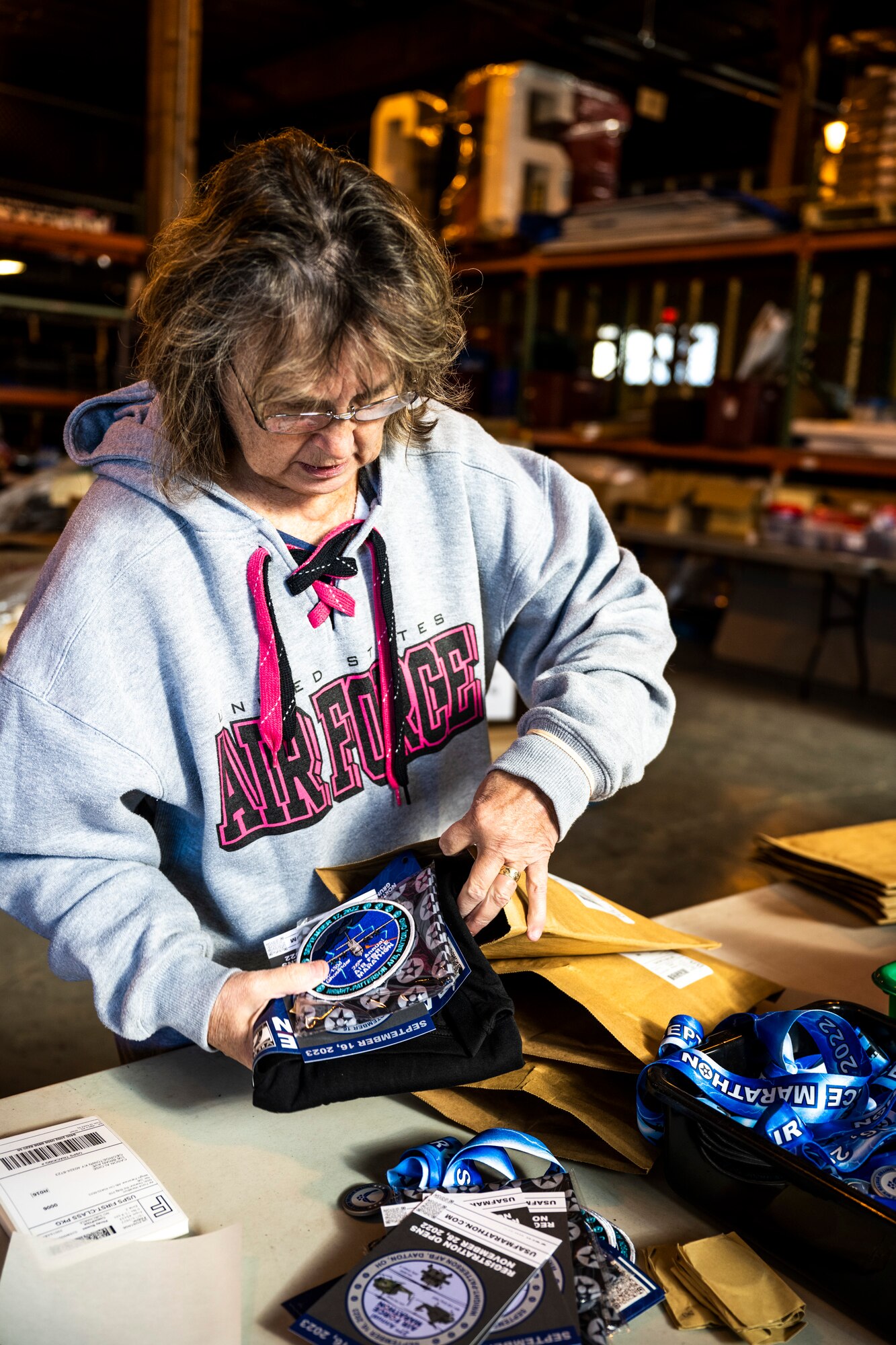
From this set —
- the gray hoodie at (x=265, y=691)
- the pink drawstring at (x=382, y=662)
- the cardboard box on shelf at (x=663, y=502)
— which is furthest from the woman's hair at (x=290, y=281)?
the cardboard box on shelf at (x=663, y=502)

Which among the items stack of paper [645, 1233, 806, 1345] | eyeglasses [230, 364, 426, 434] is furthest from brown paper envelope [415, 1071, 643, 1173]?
eyeglasses [230, 364, 426, 434]

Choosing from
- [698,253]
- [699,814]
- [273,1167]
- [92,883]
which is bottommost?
[699,814]

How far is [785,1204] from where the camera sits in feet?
2.68

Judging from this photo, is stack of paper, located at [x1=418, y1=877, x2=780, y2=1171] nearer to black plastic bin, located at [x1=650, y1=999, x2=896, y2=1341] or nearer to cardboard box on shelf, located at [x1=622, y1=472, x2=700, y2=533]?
black plastic bin, located at [x1=650, y1=999, x2=896, y2=1341]

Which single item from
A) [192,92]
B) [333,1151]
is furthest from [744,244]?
[333,1151]

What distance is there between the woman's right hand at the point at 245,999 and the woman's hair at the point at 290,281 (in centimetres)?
52

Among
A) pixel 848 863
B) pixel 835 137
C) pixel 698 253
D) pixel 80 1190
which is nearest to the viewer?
pixel 80 1190

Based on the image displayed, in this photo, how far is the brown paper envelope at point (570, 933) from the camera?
1.05 meters

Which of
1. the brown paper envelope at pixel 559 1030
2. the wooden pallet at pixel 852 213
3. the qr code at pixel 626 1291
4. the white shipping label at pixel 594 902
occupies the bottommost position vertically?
the qr code at pixel 626 1291

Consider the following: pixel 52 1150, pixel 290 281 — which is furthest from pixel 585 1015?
pixel 290 281

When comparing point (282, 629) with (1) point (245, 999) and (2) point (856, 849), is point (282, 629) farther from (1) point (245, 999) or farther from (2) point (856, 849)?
(2) point (856, 849)

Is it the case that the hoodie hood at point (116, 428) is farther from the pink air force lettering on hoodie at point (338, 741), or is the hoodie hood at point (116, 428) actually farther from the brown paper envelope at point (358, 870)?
the brown paper envelope at point (358, 870)

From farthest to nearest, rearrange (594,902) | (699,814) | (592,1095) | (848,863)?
(699,814), (848,863), (594,902), (592,1095)

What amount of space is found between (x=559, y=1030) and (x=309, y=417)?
0.63 m
